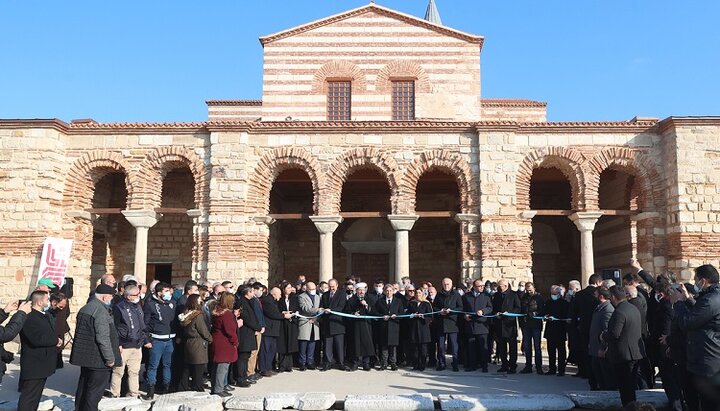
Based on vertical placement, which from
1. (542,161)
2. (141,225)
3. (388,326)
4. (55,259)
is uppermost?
(542,161)

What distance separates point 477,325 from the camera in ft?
34.9

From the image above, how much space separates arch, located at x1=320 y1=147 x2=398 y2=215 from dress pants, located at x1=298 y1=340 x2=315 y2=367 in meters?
5.01

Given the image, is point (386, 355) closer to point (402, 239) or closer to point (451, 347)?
point (451, 347)

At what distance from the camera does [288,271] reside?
68.8 ft

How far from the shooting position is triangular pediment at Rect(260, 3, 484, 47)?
1975 cm

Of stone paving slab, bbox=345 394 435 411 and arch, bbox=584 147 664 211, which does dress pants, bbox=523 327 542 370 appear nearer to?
stone paving slab, bbox=345 394 435 411

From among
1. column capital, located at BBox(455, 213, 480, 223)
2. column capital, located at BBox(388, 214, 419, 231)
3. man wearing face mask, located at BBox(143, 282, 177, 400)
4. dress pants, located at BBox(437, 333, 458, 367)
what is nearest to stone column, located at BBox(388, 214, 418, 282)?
column capital, located at BBox(388, 214, 419, 231)

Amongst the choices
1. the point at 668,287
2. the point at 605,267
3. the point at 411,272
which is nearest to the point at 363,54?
the point at 411,272

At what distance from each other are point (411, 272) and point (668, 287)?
502 inches

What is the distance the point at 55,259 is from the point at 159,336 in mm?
7799

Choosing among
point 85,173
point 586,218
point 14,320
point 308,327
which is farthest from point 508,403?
point 85,173

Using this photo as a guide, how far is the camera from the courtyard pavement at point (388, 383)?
8.72 m

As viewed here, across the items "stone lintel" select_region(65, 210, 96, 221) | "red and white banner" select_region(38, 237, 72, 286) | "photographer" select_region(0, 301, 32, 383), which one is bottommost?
"photographer" select_region(0, 301, 32, 383)

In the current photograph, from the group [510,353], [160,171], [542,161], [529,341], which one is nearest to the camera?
[510,353]
